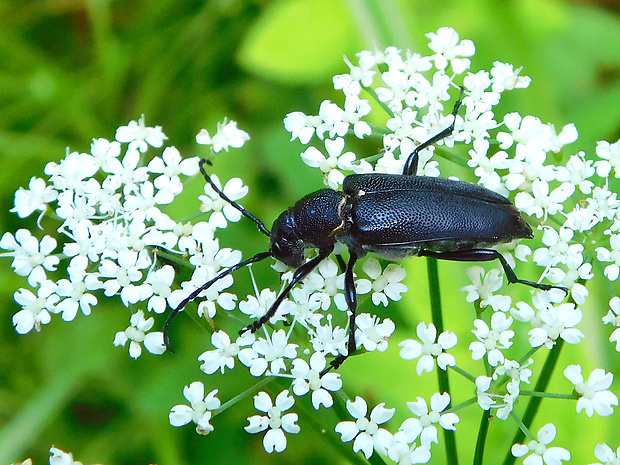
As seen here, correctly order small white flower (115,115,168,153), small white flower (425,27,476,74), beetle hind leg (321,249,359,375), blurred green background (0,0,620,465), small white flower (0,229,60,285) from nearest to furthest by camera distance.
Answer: beetle hind leg (321,249,359,375) < small white flower (0,229,60,285) < small white flower (115,115,168,153) < small white flower (425,27,476,74) < blurred green background (0,0,620,465)

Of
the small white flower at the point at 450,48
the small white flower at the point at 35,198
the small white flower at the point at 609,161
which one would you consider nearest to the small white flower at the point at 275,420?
the small white flower at the point at 35,198

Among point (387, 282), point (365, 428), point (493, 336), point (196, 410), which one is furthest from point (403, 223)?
point (196, 410)

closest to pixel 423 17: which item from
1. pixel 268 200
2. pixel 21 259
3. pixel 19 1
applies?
pixel 268 200

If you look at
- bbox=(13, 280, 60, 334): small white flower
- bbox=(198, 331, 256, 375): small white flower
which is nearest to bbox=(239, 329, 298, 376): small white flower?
bbox=(198, 331, 256, 375): small white flower

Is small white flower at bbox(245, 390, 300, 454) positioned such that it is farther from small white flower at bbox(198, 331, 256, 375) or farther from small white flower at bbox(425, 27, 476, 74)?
small white flower at bbox(425, 27, 476, 74)

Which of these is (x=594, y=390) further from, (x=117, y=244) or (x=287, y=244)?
(x=117, y=244)
